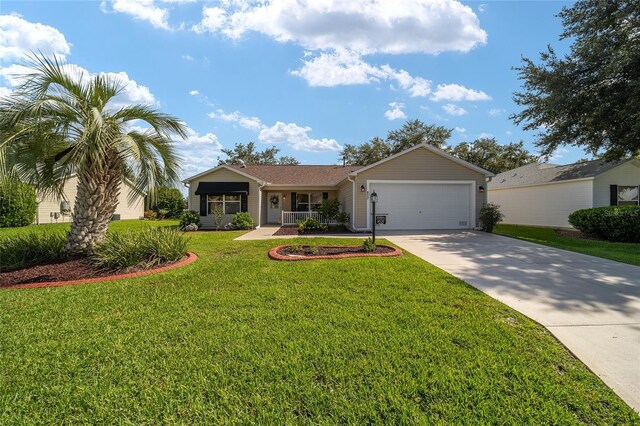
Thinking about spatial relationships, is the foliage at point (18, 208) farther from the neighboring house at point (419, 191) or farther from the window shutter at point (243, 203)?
the neighboring house at point (419, 191)

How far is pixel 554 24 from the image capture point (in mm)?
12938

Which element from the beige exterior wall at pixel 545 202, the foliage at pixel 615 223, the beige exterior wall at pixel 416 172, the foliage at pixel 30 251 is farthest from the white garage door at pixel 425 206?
the foliage at pixel 30 251

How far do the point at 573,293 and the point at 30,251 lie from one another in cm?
1143

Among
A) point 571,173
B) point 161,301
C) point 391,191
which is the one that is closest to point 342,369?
point 161,301

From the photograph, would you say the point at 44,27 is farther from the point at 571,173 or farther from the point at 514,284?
the point at 571,173

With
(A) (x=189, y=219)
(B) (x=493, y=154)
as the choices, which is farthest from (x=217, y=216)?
(B) (x=493, y=154)

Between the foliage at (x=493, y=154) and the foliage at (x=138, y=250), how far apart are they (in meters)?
33.4

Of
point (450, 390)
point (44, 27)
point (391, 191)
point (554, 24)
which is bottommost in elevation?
point (450, 390)

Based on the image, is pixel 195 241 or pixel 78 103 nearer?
pixel 78 103

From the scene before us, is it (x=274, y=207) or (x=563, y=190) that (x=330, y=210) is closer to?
(x=274, y=207)

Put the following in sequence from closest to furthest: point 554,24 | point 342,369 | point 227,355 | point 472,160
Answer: point 342,369
point 227,355
point 554,24
point 472,160

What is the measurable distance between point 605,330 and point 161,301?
19.4 feet

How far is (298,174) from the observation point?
68.4 ft

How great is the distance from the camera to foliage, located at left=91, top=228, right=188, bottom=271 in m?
6.50
